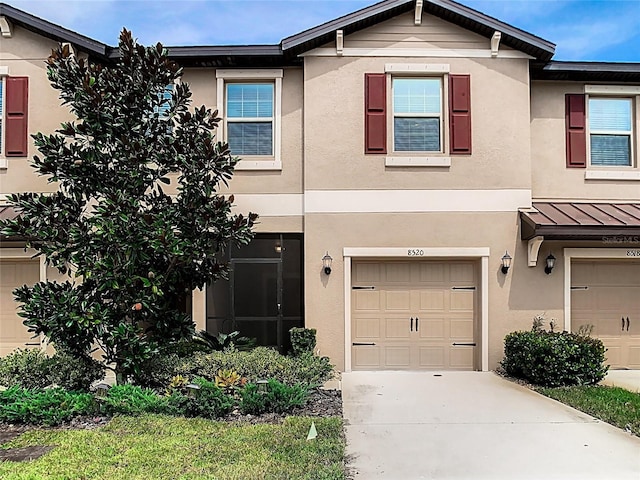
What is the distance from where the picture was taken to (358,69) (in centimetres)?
1099

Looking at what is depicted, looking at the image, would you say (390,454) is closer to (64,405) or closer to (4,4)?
(64,405)

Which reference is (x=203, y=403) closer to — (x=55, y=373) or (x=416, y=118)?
(x=55, y=373)

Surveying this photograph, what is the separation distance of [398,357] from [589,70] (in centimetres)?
702

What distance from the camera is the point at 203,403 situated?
7.47 meters

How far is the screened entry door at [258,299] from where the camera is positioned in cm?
1115

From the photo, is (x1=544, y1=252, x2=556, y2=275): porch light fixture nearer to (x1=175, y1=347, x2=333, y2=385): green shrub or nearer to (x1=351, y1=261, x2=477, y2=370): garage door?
(x1=351, y1=261, x2=477, y2=370): garage door

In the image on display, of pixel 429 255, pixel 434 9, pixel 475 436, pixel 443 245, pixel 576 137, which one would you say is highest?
pixel 434 9

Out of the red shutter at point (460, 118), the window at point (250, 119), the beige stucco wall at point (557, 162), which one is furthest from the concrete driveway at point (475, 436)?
the window at point (250, 119)

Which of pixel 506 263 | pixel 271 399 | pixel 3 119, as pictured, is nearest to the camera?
pixel 271 399

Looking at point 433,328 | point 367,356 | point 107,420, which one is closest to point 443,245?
point 433,328

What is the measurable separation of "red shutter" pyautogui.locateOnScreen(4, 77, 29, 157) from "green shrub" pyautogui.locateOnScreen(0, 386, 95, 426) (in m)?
5.57

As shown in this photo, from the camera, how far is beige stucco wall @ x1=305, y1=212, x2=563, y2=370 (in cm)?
1078

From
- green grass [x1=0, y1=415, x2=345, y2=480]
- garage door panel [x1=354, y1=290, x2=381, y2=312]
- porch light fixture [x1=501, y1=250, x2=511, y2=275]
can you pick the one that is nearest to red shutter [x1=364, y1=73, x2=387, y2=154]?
garage door panel [x1=354, y1=290, x2=381, y2=312]

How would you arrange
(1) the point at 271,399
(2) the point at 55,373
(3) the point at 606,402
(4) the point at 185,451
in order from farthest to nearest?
(2) the point at 55,373
(3) the point at 606,402
(1) the point at 271,399
(4) the point at 185,451
